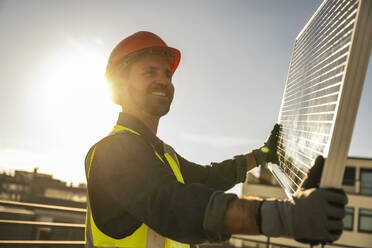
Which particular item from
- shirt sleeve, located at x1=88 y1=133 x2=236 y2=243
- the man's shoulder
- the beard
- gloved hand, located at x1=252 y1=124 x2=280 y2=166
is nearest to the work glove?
shirt sleeve, located at x1=88 y1=133 x2=236 y2=243

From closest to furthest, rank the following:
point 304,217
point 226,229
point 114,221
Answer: point 304,217 < point 226,229 < point 114,221

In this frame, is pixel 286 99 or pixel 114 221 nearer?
pixel 114 221

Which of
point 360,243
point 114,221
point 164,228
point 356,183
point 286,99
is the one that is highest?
point 286,99

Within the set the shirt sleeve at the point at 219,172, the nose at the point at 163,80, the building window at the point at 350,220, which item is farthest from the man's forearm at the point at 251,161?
the building window at the point at 350,220

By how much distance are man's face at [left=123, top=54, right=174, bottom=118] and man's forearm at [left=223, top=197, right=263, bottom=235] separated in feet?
3.90

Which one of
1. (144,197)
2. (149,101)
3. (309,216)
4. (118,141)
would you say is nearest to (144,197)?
(144,197)

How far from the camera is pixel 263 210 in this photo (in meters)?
1.11

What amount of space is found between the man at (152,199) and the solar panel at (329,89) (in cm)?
20

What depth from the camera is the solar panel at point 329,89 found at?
3.57ft

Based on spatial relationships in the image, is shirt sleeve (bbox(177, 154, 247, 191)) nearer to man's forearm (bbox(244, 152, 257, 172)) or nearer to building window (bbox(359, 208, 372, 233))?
man's forearm (bbox(244, 152, 257, 172))

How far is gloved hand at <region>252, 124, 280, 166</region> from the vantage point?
8.80 feet

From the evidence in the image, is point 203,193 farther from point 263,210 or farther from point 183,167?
point 183,167

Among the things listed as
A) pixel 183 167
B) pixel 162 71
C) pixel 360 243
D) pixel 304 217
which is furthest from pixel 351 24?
pixel 360 243

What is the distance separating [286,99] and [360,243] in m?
28.2
